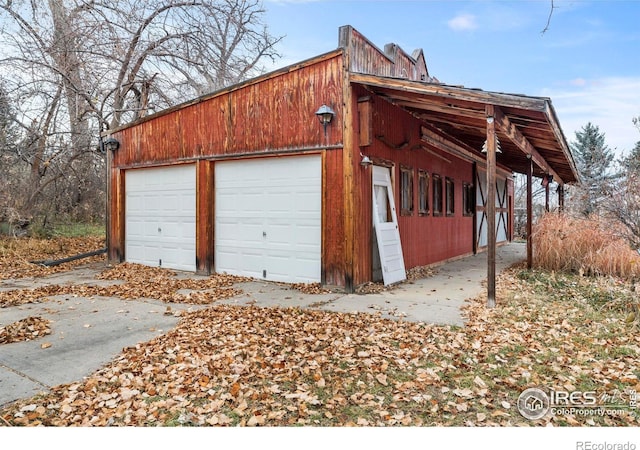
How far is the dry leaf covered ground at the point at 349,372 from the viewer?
262cm

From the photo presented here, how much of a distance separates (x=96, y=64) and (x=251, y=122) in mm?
7589

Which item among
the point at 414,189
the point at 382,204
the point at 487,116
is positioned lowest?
the point at 382,204

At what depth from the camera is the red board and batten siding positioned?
21.1 feet

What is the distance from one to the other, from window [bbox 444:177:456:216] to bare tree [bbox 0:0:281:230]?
742 cm

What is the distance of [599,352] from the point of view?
12.1 ft

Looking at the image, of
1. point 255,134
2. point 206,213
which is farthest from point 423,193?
point 206,213

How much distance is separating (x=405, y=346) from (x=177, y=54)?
1208 centimetres

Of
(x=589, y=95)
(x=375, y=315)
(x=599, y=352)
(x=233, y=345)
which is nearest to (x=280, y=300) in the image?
(x=375, y=315)

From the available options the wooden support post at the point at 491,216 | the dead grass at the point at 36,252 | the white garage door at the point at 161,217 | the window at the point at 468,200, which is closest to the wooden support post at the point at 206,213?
the white garage door at the point at 161,217

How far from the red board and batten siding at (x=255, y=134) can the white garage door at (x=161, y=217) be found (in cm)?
26

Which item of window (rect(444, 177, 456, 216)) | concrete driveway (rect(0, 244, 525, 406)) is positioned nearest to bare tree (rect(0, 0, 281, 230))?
concrete driveway (rect(0, 244, 525, 406))

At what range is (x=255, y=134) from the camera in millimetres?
7355

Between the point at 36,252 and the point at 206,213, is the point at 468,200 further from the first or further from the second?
the point at 36,252

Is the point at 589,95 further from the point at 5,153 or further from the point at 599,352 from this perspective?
the point at 5,153
